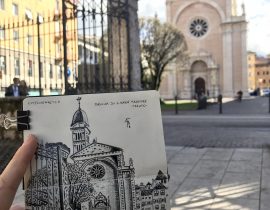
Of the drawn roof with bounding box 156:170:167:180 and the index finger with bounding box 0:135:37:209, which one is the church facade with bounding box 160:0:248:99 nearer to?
the drawn roof with bounding box 156:170:167:180

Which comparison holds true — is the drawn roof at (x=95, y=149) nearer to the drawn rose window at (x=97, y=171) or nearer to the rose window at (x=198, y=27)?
the drawn rose window at (x=97, y=171)

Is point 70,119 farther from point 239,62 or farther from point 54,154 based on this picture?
point 239,62

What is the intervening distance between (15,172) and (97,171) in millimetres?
282

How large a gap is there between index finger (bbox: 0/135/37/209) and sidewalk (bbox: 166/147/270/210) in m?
3.39

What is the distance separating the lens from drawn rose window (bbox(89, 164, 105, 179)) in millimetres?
1344

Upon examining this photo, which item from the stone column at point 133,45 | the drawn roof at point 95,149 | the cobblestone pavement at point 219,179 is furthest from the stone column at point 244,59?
the drawn roof at point 95,149

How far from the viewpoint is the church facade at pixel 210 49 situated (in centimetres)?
5356

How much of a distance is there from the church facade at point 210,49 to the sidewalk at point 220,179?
46082 millimetres

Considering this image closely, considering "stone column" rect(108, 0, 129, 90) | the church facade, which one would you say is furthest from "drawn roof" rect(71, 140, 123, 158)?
the church facade

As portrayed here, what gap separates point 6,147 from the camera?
25.2 ft

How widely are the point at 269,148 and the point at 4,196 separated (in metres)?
7.82

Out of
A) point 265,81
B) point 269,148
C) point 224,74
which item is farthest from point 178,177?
point 265,81

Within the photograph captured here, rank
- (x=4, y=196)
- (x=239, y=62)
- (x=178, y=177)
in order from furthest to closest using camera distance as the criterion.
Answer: (x=239, y=62) → (x=178, y=177) → (x=4, y=196)

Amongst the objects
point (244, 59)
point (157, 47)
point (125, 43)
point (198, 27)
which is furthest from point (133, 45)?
point (198, 27)
